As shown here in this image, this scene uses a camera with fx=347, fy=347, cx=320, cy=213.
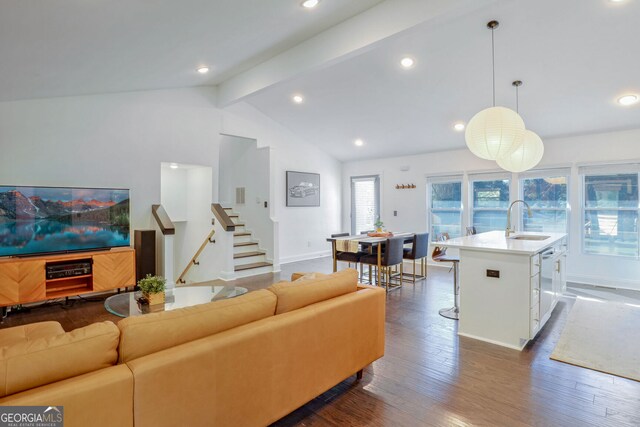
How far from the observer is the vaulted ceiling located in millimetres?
2816

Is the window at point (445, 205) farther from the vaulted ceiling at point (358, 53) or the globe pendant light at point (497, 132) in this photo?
the globe pendant light at point (497, 132)

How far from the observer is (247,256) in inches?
255

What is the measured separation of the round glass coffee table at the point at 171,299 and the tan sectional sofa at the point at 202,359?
0.63 meters

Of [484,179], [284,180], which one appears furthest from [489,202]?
[284,180]

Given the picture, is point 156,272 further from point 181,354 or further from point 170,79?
point 181,354

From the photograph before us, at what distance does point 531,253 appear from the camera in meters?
2.98

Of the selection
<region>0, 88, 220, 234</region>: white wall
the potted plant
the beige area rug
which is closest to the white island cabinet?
the beige area rug

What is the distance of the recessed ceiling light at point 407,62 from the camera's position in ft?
13.9

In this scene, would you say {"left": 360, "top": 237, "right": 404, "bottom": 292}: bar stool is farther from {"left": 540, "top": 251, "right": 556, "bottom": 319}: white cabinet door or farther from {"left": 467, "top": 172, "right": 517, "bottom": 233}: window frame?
{"left": 467, "top": 172, "right": 517, "bottom": 233}: window frame

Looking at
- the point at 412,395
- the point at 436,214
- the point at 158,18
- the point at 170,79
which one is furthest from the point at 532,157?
the point at 170,79

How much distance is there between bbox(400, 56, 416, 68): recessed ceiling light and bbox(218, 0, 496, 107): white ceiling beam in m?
0.87

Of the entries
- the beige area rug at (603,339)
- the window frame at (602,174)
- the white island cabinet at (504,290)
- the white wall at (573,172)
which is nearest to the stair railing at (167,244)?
the white island cabinet at (504,290)

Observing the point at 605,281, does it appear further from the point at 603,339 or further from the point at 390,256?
the point at 390,256

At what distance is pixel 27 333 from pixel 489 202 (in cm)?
679
